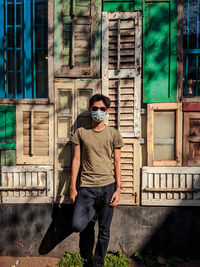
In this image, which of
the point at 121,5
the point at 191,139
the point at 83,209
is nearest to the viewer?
the point at 83,209

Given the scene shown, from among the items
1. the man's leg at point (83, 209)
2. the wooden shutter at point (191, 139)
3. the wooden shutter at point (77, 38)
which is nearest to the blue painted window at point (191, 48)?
the wooden shutter at point (191, 139)

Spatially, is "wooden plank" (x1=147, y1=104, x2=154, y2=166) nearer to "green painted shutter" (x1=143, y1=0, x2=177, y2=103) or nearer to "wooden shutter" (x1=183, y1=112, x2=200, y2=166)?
"green painted shutter" (x1=143, y1=0, x2=177, y2=103)

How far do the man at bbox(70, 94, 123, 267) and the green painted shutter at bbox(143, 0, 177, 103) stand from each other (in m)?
0.94

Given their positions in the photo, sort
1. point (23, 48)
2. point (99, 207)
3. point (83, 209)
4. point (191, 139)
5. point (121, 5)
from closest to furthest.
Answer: point (83, 209), point (99, 207), point (121, 5), point (191, 139), point (23, 48)

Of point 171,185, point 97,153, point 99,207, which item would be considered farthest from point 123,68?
point 99,207

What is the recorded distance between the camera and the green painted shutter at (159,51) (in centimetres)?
374

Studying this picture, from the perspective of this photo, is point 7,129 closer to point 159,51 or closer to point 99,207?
point 99,207

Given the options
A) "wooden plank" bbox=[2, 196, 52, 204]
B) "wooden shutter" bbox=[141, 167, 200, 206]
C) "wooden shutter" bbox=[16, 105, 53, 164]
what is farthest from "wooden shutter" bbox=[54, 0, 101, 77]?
"wooden plank" bbox=[2, 196, 52, 204]

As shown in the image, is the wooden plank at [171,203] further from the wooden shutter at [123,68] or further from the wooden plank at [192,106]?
the wooden plank at [192,106]

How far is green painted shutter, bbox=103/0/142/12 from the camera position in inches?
147

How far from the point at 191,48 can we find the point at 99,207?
3.01 metres

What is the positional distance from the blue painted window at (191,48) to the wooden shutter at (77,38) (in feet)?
4.84

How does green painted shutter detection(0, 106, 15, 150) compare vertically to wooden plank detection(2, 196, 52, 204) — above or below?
above

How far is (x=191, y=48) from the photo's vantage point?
396cm
